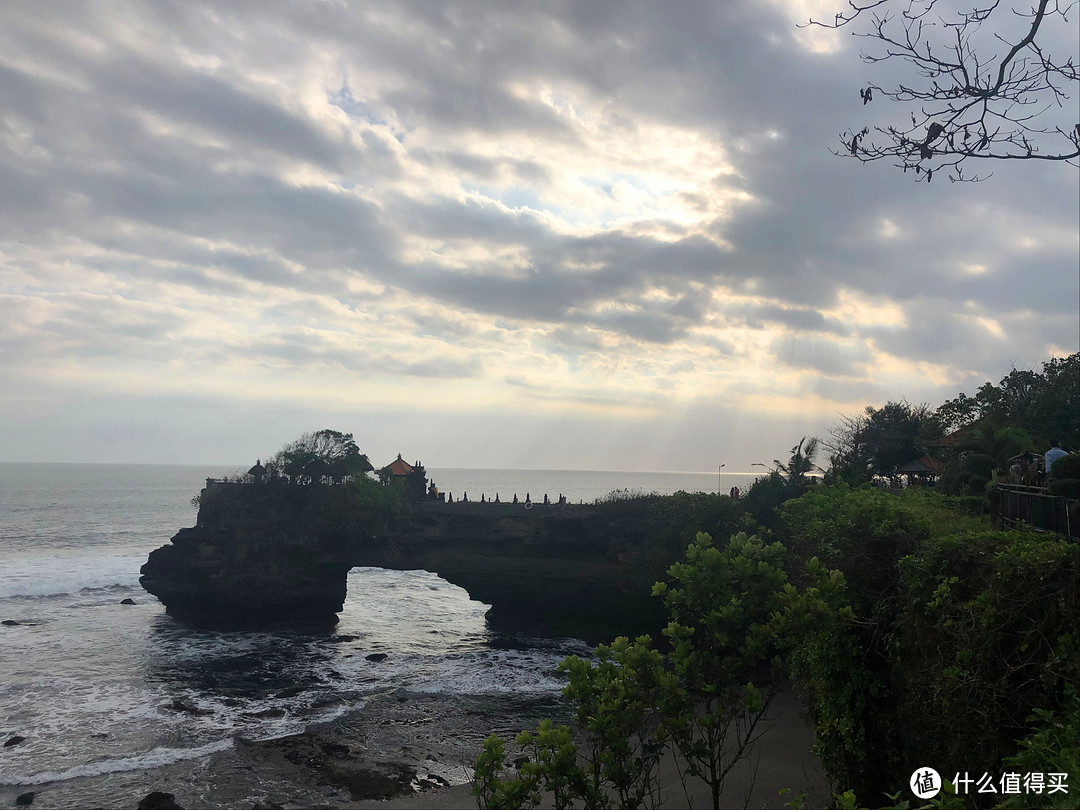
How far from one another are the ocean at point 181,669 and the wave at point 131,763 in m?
0.05

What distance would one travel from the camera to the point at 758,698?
25.2ft

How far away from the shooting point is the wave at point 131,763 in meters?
16.5

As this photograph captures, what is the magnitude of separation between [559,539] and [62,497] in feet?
397

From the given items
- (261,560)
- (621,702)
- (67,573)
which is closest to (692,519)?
(261,560)

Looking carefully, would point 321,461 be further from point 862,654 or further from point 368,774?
point 862,654

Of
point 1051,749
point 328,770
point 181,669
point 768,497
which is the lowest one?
point 181,669

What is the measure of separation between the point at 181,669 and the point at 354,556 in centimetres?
1189

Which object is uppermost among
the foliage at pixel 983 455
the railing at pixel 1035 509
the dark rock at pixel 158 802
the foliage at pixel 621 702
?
the foliage at pixel 983 455

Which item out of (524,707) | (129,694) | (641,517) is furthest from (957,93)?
(641,517)

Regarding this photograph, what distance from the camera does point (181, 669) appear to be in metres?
26.5

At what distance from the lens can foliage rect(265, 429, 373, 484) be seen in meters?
39.2

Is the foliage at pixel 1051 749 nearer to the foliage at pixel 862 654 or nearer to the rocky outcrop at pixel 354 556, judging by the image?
the foliage at pixel 862 654

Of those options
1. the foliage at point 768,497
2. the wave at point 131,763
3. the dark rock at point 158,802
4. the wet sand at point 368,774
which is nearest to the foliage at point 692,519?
the foliage at point 768,497

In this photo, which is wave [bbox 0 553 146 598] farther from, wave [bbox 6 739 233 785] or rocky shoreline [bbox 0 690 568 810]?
rocky shoreline [bbox 0 690 568 810]
